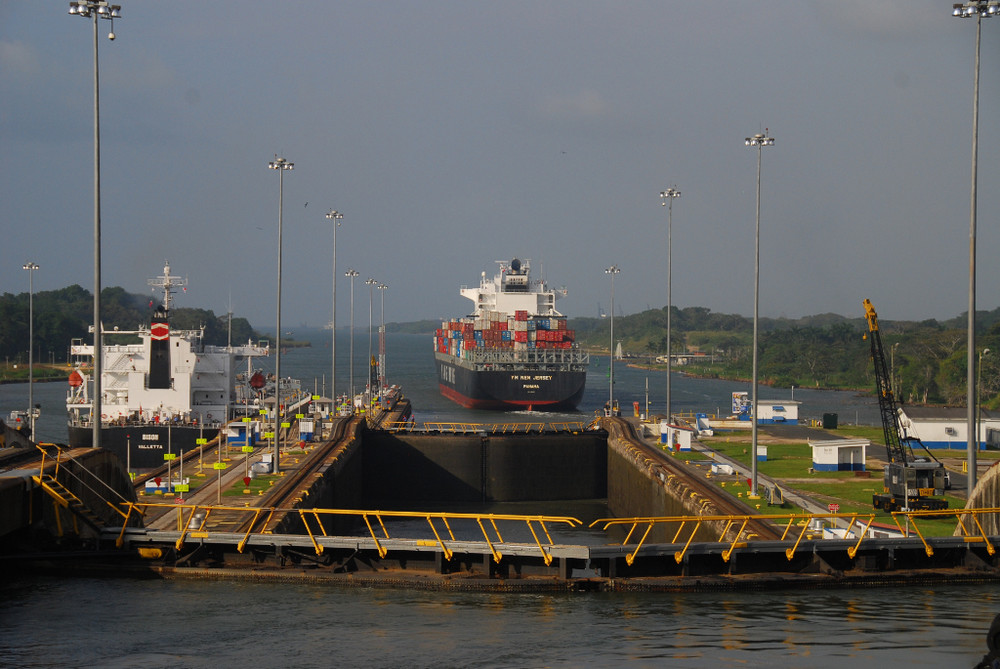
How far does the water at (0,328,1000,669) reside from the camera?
20078 mm

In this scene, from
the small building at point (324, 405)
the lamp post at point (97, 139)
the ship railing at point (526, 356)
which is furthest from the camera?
the ship railing at point (526, 356)

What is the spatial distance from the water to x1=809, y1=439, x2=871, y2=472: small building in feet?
85.8

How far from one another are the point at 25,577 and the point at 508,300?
11898 cm

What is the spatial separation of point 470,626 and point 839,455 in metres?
34.8

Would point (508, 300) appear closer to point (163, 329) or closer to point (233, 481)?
point (163, 329)

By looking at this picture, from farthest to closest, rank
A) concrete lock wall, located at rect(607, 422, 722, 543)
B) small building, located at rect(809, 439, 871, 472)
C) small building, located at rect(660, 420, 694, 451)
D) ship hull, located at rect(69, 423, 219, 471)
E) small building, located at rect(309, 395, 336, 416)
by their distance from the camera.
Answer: small building, located at rect(309, 395, 336, 416) → ship hull, located at rect(69, 423, 219, 471) → small building, located at rect(660, 420, 694, 451) → small building, located at rect(809, 439, 871, 472) → concrete lock wall, located at rect(607, 422, 722, 543)

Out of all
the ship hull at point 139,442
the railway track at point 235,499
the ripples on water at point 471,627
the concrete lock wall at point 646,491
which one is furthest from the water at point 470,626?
the ship hull at point 139,442

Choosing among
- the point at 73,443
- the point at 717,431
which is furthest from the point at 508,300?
the point at 73,443

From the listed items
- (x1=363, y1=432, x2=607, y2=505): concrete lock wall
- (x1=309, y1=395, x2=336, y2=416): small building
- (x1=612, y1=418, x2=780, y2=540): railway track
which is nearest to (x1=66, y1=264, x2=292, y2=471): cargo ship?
(x1=309, y1=395, x2=336, y2=416): small building

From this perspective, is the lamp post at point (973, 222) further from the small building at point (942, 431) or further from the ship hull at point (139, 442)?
the ship hull at point (139, 442)

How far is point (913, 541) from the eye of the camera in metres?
27.3

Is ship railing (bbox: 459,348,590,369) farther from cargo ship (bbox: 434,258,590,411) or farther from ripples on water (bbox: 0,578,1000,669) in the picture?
ripples on water (bbox: 0,578,1000,669)

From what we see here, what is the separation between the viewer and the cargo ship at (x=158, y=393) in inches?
2608

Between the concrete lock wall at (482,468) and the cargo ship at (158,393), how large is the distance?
12.1 metres
